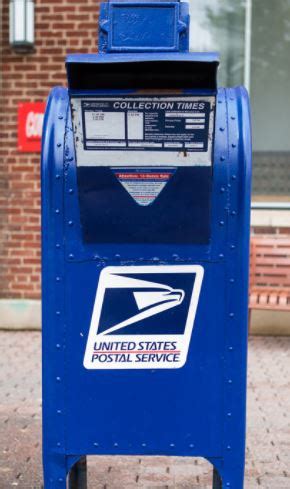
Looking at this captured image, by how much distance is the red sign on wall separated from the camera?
27.7 ft

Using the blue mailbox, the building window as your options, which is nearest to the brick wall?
the building window

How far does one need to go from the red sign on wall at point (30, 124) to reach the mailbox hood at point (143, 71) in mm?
5222

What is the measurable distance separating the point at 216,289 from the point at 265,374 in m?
3.80

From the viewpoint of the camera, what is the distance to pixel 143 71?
327cm

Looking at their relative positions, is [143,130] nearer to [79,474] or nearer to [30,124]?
[79,474]

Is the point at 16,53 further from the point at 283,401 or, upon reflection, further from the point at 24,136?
the point at 283,401

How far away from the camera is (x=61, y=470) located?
137 inches

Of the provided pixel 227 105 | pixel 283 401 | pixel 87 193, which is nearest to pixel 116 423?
pixel 87 193

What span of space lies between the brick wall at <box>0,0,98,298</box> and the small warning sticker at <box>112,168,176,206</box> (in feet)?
17.3

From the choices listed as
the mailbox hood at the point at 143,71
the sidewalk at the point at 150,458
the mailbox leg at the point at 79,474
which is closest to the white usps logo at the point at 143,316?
the mailbox hood at the point at 143,71

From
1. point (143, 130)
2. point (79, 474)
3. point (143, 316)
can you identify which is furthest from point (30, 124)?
point (143, 316)

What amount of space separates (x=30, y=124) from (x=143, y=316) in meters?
5.44

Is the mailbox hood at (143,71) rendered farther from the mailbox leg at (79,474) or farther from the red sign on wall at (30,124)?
the red sign on wall at (30,124)

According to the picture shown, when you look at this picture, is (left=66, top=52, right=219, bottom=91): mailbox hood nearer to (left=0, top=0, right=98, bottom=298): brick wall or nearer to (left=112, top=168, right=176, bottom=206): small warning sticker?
(left=112, top=168, right=176, bottom=206): small warning sticker
